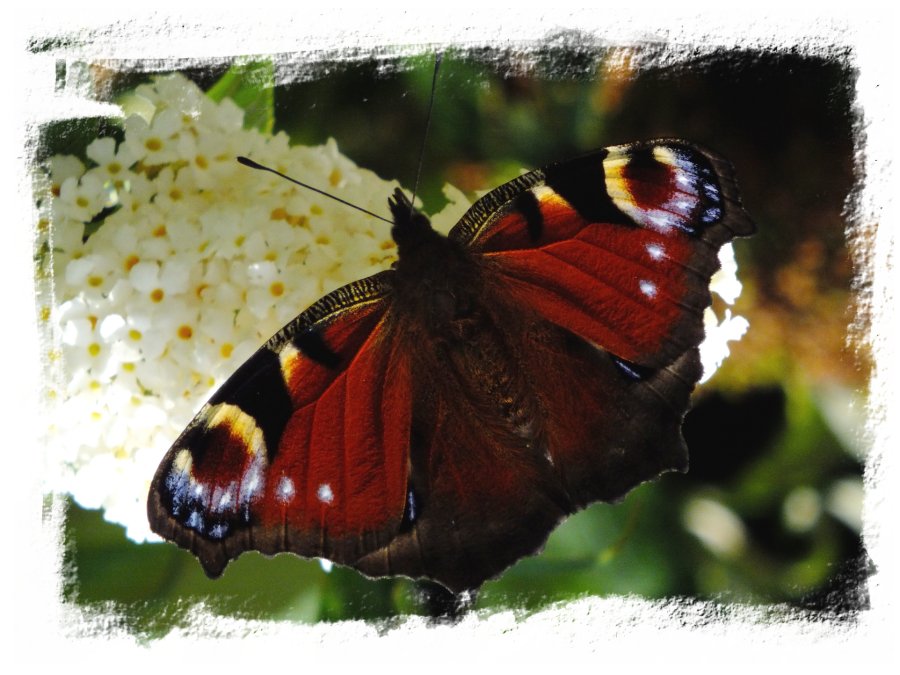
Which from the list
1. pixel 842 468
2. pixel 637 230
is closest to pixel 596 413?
pixel 637 230

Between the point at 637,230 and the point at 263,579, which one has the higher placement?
the point at 637,230

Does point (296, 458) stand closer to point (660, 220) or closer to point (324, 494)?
point (324, 494)

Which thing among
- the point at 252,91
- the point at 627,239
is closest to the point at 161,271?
the point at 252,91

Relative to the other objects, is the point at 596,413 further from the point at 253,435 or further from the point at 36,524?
the point at 36,524

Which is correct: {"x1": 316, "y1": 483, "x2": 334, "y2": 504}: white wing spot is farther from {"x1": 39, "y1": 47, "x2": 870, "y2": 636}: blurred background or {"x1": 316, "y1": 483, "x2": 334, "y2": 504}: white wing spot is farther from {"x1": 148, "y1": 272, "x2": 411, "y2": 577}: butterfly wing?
{"x1": 39, "y1": 47, "x2": 870, "y2": 636}: blurred background

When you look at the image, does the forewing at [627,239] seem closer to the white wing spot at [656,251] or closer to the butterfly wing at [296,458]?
the white wing spot at [656,251]

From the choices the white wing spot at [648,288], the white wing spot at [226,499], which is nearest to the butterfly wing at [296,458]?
the white wing spot at [226,499]

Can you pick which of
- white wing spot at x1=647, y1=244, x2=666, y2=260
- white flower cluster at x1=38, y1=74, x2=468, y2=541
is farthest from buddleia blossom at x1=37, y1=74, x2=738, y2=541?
white wing spot at x1=647, y1=244, x2=666, y2=260
